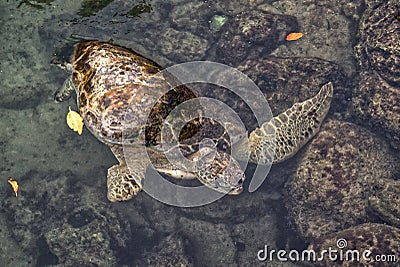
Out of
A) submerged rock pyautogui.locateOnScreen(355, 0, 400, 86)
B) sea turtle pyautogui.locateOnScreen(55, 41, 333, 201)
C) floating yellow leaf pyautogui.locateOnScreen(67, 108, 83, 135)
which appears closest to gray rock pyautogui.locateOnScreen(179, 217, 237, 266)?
sea turtle pyautogui.locateOnScreen(55, 41, 333, 201)

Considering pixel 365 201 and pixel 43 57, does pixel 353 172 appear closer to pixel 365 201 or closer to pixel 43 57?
pixel 365 201

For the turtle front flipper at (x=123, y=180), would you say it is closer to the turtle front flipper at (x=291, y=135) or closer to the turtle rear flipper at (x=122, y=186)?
the turtle rear flipper at (x=122, y=186)

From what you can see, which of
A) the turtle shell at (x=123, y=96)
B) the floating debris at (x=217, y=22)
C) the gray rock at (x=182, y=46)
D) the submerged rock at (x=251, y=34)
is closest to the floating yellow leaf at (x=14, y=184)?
the turtle shell at (x=123, y=96)

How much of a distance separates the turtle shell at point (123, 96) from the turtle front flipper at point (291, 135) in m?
1.39

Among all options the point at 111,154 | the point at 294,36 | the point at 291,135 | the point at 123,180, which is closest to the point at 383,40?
the point at 294,36

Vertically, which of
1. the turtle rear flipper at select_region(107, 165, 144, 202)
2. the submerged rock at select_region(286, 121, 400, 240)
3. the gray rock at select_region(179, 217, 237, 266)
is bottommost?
the gray rock at select_region(179, 217, 237, 266)

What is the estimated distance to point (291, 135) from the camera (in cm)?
664

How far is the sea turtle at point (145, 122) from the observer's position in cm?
543

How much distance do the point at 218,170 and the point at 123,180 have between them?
1.62 m

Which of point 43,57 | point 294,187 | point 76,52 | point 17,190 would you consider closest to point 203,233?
point 294,187

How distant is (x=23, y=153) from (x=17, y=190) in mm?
692

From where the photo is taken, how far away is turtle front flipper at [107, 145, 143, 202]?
597 cm

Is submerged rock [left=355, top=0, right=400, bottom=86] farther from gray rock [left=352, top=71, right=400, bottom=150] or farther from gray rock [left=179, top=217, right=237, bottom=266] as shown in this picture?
gray rock [left=179, top=217, right=237, bottom=266]

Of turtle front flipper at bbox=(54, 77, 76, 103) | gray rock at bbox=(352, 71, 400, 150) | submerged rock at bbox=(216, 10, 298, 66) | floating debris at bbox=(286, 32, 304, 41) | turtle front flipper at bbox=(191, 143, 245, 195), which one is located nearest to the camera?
turtle front flipper at bbox=(191, 143, 245, 195)
